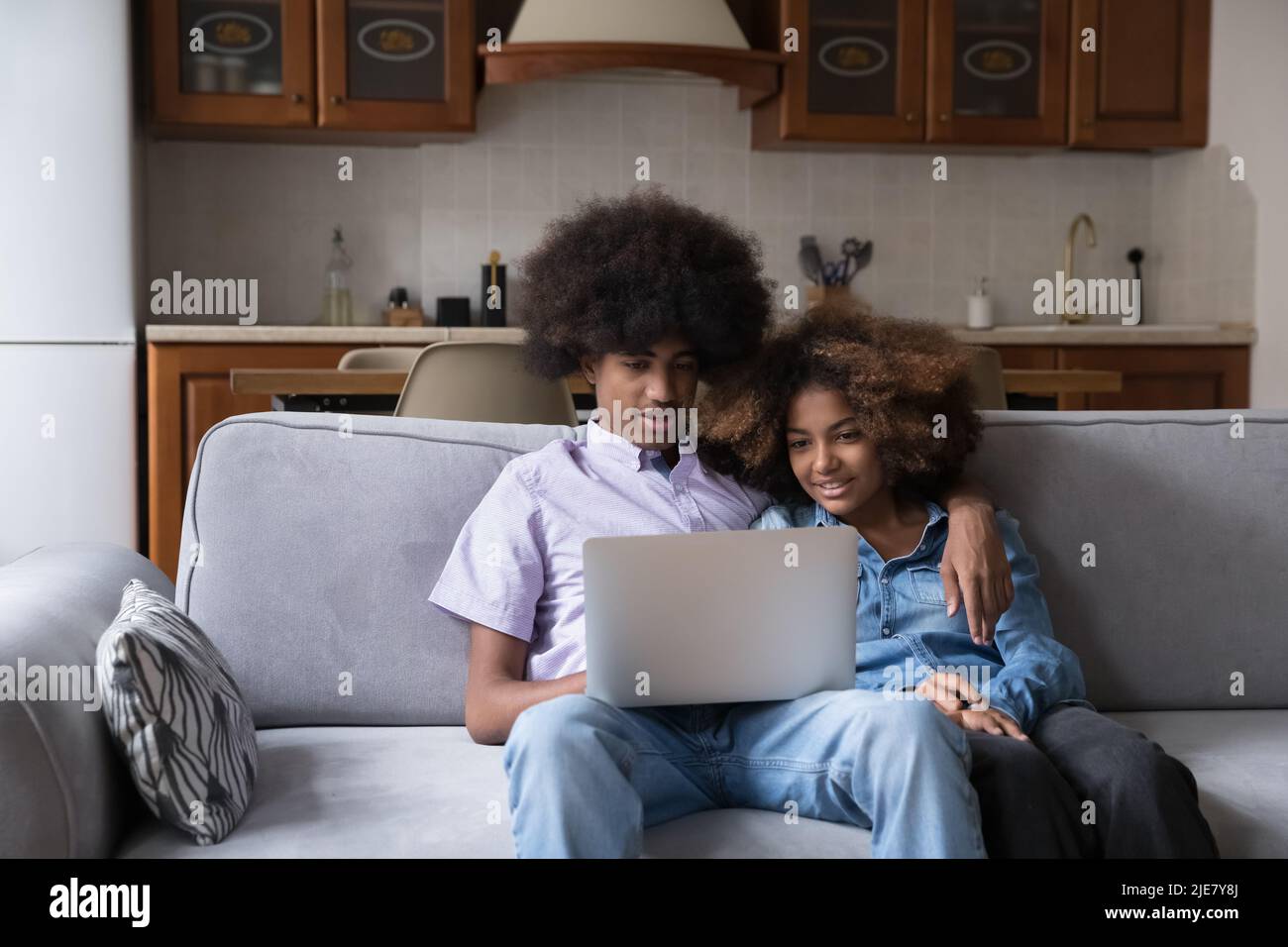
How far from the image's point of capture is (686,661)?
1.25 meters

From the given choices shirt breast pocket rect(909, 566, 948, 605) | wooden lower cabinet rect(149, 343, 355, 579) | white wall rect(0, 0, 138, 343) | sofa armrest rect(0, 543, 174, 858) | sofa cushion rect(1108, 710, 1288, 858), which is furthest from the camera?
wooden lower cabinet rect(149, 343, 355, 579)

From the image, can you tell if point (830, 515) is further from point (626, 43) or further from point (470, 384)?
point (626, 43)

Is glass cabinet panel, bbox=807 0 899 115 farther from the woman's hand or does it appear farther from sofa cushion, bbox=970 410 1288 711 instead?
the woman's hand

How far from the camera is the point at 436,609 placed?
1.61m

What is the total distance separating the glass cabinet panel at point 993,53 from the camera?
4137mm

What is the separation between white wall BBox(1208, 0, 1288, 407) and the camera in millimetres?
4023

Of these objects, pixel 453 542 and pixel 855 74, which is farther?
pixel 855 74

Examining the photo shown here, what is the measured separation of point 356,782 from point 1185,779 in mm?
844

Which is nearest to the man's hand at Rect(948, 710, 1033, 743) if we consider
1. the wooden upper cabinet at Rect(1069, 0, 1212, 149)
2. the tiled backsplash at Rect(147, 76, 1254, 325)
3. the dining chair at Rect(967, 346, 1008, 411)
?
the dining chair at Rect(967, 346, 1008, 411)

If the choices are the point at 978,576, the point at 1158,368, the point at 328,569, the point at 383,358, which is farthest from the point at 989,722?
the point at 1158,368

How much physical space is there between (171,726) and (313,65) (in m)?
3.04

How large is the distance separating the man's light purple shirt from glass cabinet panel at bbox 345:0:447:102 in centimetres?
260

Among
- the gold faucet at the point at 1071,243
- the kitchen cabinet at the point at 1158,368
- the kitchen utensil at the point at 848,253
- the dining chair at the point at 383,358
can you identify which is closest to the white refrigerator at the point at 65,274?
the dining chair at the point at 383,358

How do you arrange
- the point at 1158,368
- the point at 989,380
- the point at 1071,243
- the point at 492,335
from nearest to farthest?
the point at 989,380 → the point at 492,335 → the point at 1158,368 → the point at 1071,243
